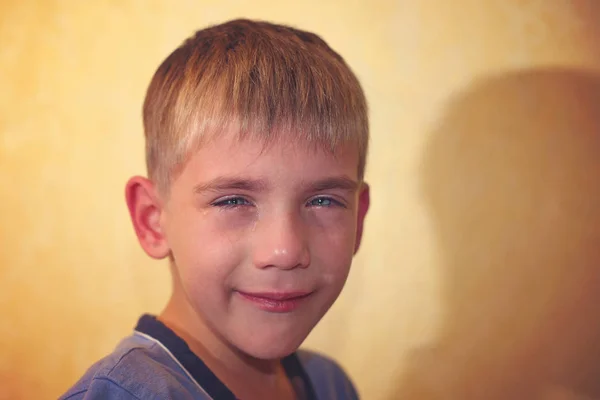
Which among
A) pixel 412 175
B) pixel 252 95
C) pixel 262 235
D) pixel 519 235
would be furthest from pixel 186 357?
pixel 519 235

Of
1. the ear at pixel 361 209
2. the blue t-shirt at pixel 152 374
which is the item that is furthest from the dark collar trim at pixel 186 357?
the ear at pixel 361 209

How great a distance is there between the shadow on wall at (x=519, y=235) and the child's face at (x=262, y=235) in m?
0.36

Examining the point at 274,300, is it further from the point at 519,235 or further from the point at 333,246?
the point at 519,235

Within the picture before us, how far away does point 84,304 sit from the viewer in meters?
0.87

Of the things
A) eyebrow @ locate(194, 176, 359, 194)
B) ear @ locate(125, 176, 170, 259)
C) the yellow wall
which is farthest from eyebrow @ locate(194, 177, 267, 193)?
the yellow wall

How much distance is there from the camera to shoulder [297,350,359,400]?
0.79 meters

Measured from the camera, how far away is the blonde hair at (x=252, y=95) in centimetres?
51

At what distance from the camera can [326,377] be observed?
31.7 inches

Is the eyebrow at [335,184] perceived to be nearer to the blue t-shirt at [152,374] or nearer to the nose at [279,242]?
the nose at [279,242]

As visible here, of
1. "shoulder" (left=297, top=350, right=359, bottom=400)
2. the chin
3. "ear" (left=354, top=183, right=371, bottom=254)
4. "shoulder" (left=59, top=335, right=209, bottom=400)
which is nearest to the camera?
"shoulder" (left=59, top=335, right=209, bottom=400)

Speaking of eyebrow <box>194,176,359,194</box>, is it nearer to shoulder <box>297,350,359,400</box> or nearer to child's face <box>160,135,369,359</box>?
child's face <box>160,135,369,359</box>

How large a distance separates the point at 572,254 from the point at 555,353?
0.18 m

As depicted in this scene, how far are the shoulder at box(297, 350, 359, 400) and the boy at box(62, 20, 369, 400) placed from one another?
22 cm

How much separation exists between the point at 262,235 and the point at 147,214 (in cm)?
18
